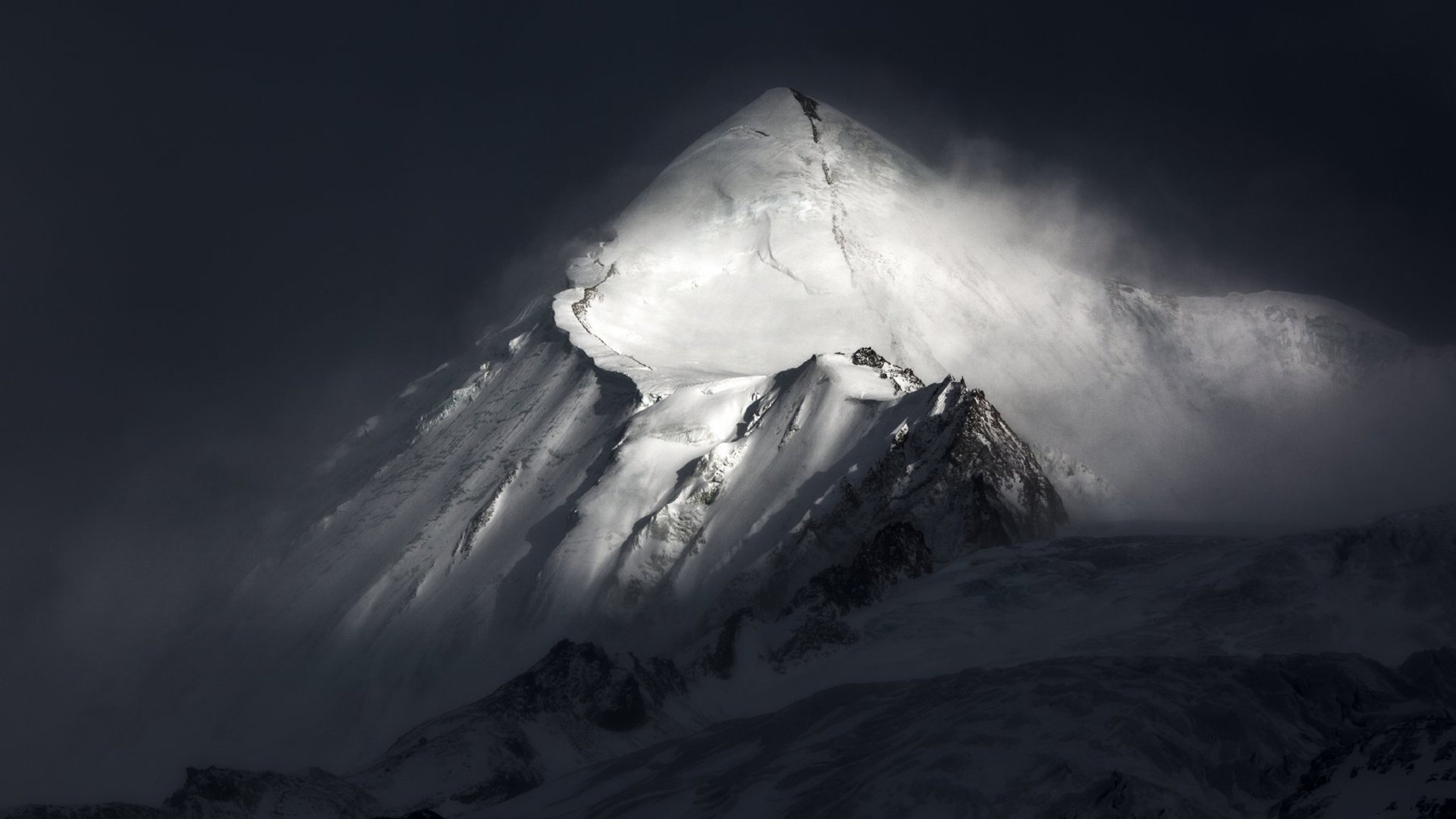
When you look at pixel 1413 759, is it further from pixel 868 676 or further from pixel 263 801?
pixel 263 801

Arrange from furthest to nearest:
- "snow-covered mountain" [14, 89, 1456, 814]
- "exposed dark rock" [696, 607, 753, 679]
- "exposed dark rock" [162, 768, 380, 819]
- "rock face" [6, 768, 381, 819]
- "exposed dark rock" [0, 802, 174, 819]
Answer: "exposed dark rock" [696, 607, 753, 679] < "snow-covered mountain" [14, 89, 1456, 814] < "exposed dark rock" [162, 768, 380, 819] < "rock face" [6, 768, 381, 819] < "exposed dark rock" [0, 802, 174, 819]

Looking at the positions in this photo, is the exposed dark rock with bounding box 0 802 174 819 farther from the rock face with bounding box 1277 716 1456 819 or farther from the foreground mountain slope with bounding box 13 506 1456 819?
the rock face with bounding box 1277 716 1456 819

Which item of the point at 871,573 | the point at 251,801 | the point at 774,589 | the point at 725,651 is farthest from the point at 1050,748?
the point at 774,589

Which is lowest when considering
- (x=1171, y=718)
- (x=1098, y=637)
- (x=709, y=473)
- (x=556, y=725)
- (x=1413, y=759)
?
(x=1413, y=759)

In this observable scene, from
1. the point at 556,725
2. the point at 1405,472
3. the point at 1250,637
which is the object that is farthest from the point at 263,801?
the point at 1405,472

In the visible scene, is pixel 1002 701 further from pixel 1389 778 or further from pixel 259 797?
pixel 259 797

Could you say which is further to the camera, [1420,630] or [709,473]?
[709,473]

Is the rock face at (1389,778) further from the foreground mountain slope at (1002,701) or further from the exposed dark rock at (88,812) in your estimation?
the exposed dark rock at (88,812)

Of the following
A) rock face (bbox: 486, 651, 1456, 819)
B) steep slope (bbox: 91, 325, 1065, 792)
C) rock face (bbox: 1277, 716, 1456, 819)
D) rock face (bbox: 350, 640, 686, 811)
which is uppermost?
steep slope (bbox: 91, 325, 1065, 792)

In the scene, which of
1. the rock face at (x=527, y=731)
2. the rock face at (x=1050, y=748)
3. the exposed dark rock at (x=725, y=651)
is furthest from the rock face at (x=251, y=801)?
the exposed dark rock at (x=725, y=651)

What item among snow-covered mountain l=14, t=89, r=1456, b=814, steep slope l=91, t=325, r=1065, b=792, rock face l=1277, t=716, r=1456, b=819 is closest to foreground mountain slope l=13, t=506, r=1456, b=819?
rock face l=1277, t=716, r=1456, b=819

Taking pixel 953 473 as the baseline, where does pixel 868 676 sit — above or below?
below
